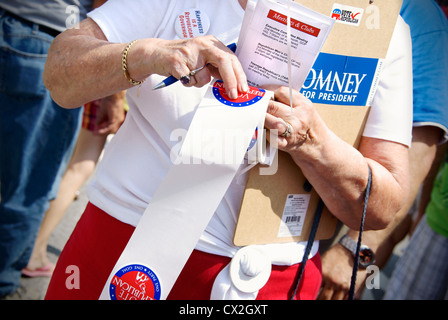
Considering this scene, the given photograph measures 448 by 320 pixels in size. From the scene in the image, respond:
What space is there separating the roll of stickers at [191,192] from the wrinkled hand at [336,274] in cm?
70

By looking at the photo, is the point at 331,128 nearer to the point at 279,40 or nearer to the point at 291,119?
the point at 291,119

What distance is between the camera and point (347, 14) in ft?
3.91

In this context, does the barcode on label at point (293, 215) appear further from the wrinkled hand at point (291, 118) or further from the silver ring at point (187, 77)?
the silver ring at point (187, 77)

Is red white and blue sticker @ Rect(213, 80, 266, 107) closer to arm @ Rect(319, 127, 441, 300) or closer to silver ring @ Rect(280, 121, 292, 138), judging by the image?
silver ring @ Rect(280, 121, 292, 138)

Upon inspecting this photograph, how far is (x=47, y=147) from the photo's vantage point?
237 centimetres

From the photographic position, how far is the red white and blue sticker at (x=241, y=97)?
1.05m

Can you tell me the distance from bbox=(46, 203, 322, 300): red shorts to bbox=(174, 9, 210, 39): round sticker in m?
0.54

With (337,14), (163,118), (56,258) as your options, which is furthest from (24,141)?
(337,14)

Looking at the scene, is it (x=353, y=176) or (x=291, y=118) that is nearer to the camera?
(x=291, y=118)

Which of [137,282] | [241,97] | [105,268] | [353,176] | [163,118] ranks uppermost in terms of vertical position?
[241,97]

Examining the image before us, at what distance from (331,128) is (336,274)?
0.57m

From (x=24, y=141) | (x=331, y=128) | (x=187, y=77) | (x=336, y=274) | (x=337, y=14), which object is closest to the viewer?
(x=187, y=77)

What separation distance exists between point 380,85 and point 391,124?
0.38ft

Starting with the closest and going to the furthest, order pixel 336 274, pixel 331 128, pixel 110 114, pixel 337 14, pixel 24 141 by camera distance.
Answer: pixel 337 14 → pixel 331 128 → pixel 336 274 → pixel 24 141 → pixel 110 114
